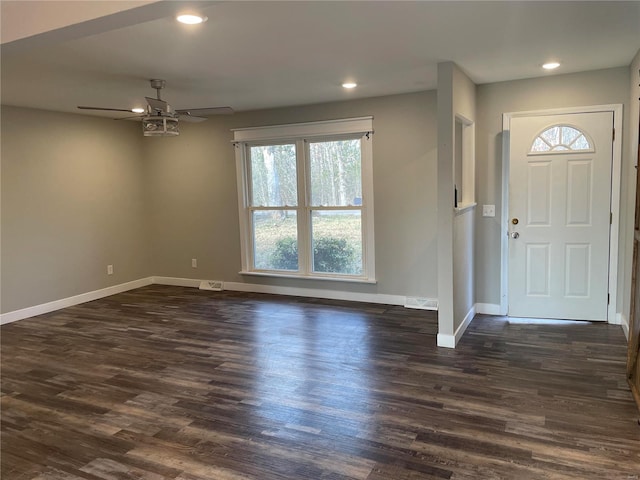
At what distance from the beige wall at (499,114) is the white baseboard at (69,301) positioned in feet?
15.8

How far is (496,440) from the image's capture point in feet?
8.43

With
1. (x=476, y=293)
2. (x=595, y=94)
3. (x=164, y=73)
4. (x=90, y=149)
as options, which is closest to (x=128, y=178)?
(x=90, y=149)

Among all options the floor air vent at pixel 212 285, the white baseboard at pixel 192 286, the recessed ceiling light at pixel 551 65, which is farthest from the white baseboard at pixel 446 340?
the floor air vent at pixel 212 285

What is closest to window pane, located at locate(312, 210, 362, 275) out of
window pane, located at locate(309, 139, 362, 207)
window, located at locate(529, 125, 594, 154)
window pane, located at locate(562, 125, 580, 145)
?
window pane, located at locate(309, 139, 362, 207)

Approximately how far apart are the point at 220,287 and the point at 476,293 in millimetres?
3515

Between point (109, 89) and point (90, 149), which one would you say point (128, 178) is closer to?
point (90, 149)

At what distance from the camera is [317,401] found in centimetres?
310

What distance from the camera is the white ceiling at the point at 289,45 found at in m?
2.29

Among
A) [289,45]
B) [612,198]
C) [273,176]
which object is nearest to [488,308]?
[612,198]

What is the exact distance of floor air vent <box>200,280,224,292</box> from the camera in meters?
6.62

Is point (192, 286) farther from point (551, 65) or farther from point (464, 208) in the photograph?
point (551, 65)

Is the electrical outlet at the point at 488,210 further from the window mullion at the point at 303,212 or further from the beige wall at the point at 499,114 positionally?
the window mullion at the point at 303,212

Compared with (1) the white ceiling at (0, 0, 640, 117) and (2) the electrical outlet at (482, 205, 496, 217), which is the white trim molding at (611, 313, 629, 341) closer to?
(2) the electrical outlet at (482, 205, 496, 217)

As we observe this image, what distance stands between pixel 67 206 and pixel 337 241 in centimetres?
346
